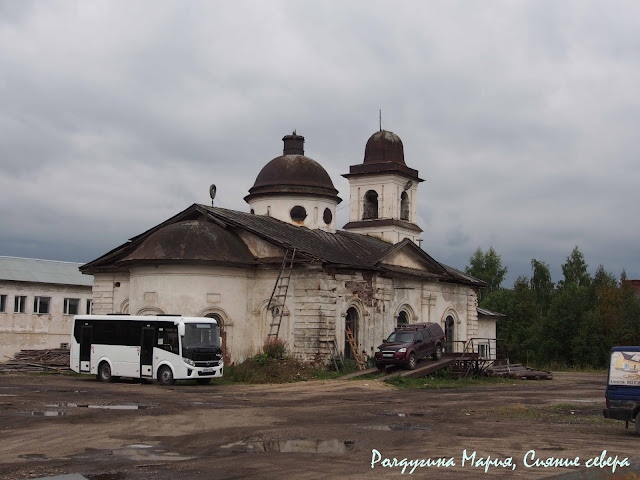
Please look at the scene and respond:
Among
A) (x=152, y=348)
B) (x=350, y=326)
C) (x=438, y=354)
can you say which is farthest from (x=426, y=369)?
(x=152, y=348)

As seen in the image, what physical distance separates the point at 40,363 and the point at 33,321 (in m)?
15.9

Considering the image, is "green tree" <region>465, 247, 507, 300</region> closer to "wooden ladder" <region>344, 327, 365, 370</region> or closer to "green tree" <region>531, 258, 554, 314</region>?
"green tree" <region>531, 258, 554, 314</region>

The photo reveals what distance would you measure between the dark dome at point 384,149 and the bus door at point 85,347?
76.5ft

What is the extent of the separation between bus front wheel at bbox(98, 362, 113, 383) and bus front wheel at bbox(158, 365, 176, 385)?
2409 mm

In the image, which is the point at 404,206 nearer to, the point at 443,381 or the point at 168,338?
the point at 443,381

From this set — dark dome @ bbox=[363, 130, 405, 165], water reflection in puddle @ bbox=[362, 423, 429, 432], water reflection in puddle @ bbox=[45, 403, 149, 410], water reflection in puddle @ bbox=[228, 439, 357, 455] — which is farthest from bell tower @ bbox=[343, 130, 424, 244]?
water reflection in puddle @ bbox=[228, 439, 357, 455]

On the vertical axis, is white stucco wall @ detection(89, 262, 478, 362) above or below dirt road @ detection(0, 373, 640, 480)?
above

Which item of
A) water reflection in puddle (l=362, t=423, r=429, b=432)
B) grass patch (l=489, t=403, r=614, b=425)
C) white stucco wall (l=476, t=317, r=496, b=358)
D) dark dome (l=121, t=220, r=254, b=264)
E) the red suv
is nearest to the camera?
water reflection in puddle (l=362, t=423, r=429, b=432)

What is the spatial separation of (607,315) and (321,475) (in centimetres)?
5036

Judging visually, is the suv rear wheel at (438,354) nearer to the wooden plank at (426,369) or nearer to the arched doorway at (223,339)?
the wooden plank at (426,369)

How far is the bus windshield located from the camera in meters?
27.0

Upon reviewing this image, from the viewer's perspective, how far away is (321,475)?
404 inches

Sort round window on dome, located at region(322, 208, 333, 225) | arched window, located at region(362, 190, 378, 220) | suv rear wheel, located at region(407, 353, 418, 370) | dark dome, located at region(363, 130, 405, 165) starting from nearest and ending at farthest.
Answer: suv rear wheel, located at region(407, 353, 418, 370) → round window on dome, located at region(322, 208, 333, 225) → dark dome, located at region(363, 130, 405, 165) → arched window, located at region(362, 190, 378, 220)

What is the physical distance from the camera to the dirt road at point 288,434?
1081 centimetres
